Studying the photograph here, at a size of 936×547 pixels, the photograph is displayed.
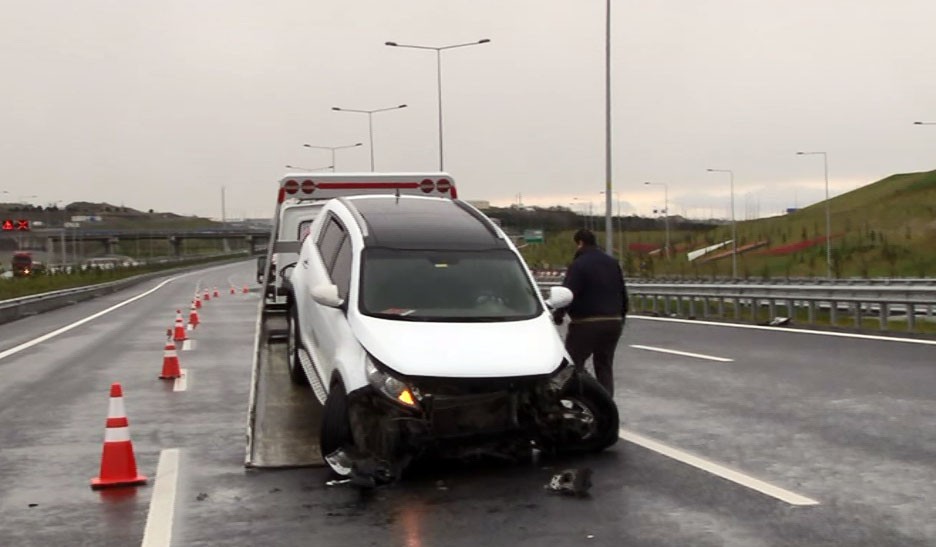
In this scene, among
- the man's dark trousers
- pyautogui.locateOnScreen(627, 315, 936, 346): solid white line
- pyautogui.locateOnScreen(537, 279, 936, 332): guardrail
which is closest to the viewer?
the man's dark trousers

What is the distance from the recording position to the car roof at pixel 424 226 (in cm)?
909

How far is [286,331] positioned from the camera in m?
12.7

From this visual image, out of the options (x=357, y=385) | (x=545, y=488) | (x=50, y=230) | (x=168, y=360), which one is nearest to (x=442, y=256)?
(x=357, y=385)

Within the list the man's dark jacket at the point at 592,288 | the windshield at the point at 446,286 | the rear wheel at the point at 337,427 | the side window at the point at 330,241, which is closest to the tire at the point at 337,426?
the rear wheel at the point at 337,427

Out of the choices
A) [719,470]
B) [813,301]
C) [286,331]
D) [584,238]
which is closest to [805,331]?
[813,301]

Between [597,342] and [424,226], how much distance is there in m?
2.02

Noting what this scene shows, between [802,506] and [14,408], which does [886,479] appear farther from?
[14,408]

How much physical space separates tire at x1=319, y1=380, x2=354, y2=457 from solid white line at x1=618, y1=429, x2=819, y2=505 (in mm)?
2544

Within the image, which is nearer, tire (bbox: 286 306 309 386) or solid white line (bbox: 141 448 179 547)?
solid white line (bbox: 141 448 179 547)

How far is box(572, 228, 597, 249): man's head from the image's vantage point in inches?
413

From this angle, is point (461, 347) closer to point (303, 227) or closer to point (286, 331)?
point (286, 331)

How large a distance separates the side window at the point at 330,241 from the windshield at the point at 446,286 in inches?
36.5

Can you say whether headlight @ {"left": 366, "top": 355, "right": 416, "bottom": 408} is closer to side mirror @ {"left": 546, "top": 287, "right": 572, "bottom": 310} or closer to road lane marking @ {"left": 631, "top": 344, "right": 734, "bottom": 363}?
side mirror @ {"left": 546, "top": 287, "right": 572, "bottom": 310}

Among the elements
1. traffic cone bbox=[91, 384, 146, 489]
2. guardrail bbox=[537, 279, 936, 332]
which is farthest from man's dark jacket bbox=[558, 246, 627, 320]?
guardrail bbox=[537, 279, 936, 332]
